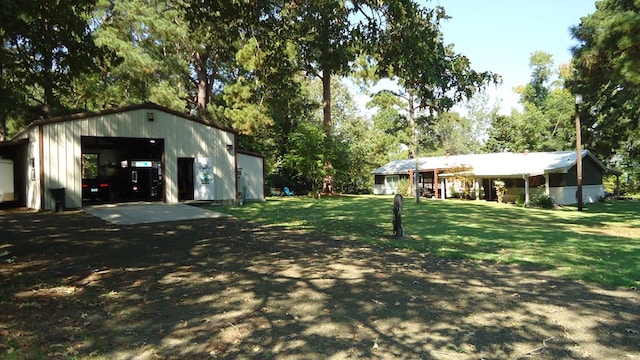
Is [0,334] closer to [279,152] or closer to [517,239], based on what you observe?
[517,239]

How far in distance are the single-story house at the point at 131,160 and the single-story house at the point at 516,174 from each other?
11.7m

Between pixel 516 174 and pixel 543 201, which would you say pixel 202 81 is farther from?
pixel 543 201

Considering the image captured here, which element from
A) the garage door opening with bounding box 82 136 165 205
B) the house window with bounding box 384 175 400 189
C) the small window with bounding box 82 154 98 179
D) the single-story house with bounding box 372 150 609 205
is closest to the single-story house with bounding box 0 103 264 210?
the garage door opening with bounding box 82 136 165 205

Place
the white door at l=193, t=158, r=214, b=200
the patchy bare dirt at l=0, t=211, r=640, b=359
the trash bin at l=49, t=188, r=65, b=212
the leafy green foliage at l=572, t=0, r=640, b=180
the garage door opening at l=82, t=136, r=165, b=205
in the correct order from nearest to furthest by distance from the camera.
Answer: the patchy bare dirt at l=0, t=211, r=640, b=359, the leafy green foliage at l=572, t=0, r=640, b=180, the trash bin at l=49, t=188, r=65, b=212, the white door at l=193, t=158, r=214, b=200, the garage door opening at l=82, t=136, r=165, b=205

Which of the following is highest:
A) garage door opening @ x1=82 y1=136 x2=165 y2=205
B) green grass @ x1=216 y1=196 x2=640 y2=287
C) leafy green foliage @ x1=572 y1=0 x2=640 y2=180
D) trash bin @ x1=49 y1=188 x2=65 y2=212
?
leafy green foliage @ x1=572 y1=0 x2=640 y2=180

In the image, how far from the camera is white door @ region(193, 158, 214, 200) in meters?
19.2

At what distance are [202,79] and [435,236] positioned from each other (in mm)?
23236

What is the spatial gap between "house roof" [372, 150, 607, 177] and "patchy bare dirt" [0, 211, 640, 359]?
2297 centimetres

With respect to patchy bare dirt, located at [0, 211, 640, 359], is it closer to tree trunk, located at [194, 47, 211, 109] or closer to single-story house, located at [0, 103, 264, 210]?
single-story house, located at [0, 103, 264, 210]

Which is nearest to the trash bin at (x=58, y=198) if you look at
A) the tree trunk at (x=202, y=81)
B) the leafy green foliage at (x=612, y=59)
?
the tree trunk at (x=202, y=81)

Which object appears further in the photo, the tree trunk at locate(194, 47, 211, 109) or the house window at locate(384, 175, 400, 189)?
the house window at locate(384, 175, 400, 189)

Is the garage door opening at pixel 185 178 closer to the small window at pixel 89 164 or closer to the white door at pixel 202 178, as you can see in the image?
the white door at pixel 202 178

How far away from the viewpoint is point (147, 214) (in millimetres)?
14312

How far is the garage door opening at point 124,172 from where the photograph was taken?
807 inches
